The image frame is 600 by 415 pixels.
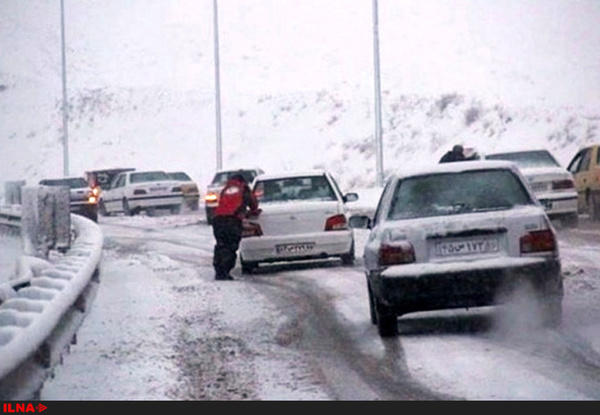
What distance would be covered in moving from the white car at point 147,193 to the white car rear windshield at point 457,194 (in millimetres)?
28106

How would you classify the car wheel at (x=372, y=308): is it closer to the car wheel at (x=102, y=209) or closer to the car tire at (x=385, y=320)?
the car tire at (x=385, y=320)

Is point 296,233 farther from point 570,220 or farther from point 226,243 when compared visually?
point 570,220

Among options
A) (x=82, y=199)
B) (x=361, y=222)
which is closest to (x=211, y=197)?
(x=82, y=199)

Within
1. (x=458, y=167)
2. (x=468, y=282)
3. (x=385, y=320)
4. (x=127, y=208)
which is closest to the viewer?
(x=468, y=282)

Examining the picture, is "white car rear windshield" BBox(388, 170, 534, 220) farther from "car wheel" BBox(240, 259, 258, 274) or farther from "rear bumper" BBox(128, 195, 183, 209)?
"rear bumper" BBox(128, 195, 183, 209)

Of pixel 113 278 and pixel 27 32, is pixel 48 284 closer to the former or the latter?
pixel 113 278

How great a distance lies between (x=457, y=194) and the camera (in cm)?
1129

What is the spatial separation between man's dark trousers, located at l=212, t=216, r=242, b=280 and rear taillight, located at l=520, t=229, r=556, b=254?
739 centimetres

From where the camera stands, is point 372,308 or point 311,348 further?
point 372,308

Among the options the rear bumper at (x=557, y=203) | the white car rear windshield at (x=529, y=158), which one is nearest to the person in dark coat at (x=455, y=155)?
the rear bumper at (x=557, y=203)

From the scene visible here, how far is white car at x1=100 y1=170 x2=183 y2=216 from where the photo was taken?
39250mm

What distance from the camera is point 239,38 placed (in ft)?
287

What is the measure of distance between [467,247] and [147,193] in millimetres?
29359

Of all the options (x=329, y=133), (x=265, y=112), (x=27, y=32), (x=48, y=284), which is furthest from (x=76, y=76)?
(x=48, y=284)
